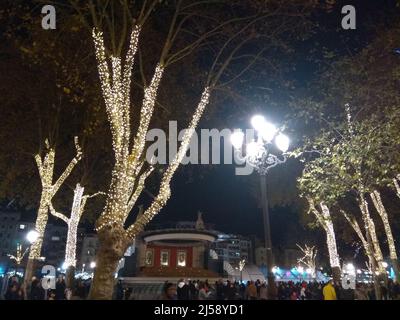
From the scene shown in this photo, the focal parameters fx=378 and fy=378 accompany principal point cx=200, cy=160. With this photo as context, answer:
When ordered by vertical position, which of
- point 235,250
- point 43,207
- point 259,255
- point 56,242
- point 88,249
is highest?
point 56,242

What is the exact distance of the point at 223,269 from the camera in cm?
4009

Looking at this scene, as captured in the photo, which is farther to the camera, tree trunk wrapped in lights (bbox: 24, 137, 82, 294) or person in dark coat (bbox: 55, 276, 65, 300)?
tree trunk wrapped in lights (bbox: 24, 137, 82, 294)

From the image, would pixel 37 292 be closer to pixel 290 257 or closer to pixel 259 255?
pixel 290 257

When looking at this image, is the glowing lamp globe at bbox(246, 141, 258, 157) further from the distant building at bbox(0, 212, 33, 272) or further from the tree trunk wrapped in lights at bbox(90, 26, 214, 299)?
the distant building at bbox(0, 212, 33, 272)

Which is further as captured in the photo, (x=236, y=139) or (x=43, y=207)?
(x=43, y=207)

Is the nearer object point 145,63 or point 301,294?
point 145,63

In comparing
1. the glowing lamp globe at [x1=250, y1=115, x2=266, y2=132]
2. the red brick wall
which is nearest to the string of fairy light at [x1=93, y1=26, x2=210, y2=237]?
the glowing lamp globe at [x1=250, y1=115, x2=266, y2=132]

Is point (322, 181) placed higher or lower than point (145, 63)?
lower

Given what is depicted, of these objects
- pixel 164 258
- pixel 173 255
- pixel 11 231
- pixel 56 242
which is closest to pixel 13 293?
pixel 164 258

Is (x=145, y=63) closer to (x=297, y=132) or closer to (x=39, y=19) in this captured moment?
(x=39, y=19)

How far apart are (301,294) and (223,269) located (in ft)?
69.9
